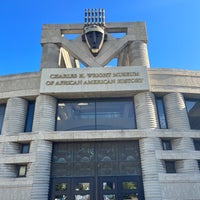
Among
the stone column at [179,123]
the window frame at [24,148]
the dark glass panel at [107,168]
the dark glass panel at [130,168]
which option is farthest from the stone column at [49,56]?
the stone column at [179,123]

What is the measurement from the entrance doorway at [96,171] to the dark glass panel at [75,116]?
158cm

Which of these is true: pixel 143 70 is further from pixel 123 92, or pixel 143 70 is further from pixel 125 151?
pixel 125 151

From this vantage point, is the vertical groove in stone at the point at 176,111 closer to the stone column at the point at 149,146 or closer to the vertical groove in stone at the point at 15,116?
the stone column at the point at 149,146

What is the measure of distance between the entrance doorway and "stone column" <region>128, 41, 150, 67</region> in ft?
27.3

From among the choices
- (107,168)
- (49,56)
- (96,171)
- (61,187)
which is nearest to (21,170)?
(61,187)

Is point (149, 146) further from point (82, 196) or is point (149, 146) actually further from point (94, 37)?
point (94, 37)

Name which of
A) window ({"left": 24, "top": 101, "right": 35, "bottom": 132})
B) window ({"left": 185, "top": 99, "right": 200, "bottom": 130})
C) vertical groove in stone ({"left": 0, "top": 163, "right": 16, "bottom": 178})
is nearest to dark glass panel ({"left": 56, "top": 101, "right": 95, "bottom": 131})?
window ({"left": 24, "top": 101, "right": 35, "bottom": 132})

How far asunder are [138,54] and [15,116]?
1374cm

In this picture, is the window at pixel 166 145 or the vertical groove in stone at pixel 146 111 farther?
the window at pixel 166 145

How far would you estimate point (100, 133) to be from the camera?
1471 centimetres

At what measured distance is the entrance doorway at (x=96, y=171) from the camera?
45.5 feet

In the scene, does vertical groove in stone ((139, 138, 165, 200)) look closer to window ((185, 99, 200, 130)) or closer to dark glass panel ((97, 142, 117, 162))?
dark glass panel ((97, 142, 117, 162))

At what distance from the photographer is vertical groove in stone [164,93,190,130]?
1536 centimetres

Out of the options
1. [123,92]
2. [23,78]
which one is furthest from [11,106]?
[123,92]
